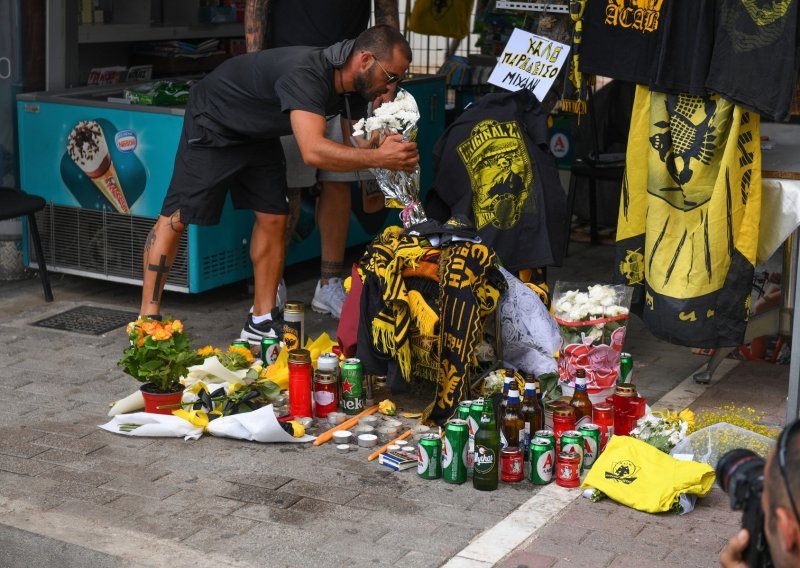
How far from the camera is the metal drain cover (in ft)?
21.6

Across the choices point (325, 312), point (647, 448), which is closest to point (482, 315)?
point (647, 448)

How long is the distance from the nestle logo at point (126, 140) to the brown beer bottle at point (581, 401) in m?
3.19

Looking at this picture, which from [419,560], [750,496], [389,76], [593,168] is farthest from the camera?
[593,168]

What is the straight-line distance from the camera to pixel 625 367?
545cm

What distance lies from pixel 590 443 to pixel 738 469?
236cm

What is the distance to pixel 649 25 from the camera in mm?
5688

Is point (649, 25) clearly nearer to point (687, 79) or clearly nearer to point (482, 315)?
point (687, 79)

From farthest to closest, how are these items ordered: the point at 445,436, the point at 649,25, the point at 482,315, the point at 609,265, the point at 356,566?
the point at 609,265
the point at 649,25
the point at 482,315
the point at 445,436
the point at 356,566

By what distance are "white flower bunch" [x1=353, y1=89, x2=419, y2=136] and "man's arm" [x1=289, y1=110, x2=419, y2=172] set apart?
0.34 feet

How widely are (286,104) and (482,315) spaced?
4.27 feet

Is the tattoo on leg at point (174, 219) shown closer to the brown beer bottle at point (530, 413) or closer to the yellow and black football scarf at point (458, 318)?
the yellow and black football scarf at point (458, 318)

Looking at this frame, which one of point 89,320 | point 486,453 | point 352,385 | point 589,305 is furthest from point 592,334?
point 89,320

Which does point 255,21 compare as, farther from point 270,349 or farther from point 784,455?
point 784,455

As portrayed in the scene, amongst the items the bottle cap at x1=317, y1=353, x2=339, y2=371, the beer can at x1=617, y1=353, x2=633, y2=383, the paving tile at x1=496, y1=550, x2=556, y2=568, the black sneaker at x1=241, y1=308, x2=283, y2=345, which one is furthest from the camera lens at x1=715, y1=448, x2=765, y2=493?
the black sneaker at x1=241, y1=308, x2=283, y2=345
